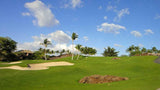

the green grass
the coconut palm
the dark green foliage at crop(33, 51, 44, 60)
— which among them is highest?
the coconut palm

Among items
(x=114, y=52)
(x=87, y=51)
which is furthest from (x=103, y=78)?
(x=114, y=52)

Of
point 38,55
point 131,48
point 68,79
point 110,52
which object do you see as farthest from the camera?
point 110,52

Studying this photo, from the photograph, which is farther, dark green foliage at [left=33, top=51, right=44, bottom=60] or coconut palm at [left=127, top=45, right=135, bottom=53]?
coconut palm at [left=127, top=45, right=135, bottom=53]

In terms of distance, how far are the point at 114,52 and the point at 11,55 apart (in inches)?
3585

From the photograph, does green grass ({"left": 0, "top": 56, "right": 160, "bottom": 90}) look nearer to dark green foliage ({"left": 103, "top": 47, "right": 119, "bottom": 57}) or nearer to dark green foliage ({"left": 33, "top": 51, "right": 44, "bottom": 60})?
dark green foliage ({"left": 33, "top": 51, "right": 44, "bottom": 60})

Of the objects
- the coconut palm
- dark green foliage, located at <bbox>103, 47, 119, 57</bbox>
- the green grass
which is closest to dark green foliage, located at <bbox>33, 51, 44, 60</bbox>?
dark green foliage, located at <bbox>103, 47, 119, 57</bbox>

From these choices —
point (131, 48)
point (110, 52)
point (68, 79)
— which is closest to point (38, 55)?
point (110, 52)

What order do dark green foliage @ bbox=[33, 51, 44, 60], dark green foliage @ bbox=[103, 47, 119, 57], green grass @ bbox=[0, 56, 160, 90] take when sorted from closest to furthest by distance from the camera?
green grass @ bbox=[0, 56, 160, 90] → dark green foliage @ bbox=[33, 51, 44, 60] → dark green foliage @ bbox=[103, 47, 119, 57]

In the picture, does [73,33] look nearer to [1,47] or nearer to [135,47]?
[1,47]

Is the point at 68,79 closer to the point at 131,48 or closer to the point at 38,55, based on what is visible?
the point at 38,55

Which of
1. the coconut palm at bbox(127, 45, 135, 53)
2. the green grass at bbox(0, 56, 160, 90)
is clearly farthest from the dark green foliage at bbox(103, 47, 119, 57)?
the green grass at bbox(0, 56, 160, 90)

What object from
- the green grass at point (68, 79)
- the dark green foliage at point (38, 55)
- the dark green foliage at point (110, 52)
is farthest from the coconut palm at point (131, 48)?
the green grass at point (68, 79)

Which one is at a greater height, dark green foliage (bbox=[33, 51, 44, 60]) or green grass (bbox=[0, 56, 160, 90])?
dark green foliage (bbox=[33, 51, 44, 60])

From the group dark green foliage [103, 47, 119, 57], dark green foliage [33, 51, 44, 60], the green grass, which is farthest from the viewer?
dark green foliage [103, 47, 119, 57]
